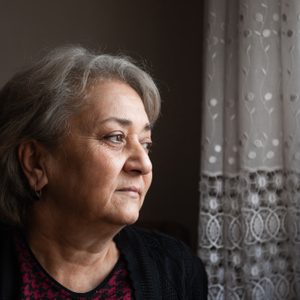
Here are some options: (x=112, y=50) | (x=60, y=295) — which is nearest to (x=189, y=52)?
(x=112, y=50)

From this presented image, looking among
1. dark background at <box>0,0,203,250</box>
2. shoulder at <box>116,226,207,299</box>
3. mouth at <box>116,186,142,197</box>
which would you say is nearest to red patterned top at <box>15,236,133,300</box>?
shoulder at <box>116,226,207,299</box>

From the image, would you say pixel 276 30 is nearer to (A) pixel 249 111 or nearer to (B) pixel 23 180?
(A) pixel 249 111

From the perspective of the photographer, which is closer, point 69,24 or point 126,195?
point 126,195

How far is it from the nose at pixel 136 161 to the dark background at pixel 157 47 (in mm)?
1076

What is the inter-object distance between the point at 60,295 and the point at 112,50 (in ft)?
4.75

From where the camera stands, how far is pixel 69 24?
92.7 inches

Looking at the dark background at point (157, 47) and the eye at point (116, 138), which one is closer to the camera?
the eye at point (116, 138)

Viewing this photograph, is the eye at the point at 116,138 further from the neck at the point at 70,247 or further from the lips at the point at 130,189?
the neck at the point at 70,247

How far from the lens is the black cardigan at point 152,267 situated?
120cm

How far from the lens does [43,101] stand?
1.21 m

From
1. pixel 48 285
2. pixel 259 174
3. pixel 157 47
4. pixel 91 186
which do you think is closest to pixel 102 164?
pixel 91 186

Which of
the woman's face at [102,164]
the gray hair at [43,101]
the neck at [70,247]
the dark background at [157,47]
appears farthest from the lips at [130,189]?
the dark background at [157,47]

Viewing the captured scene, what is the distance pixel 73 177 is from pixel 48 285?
286mm

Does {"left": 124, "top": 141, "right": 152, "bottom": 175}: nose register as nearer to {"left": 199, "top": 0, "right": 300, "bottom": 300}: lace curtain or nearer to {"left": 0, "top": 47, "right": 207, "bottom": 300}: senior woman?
{"left": 0, "top": 47, "right": 207, "bottom": 300}: senior woman
